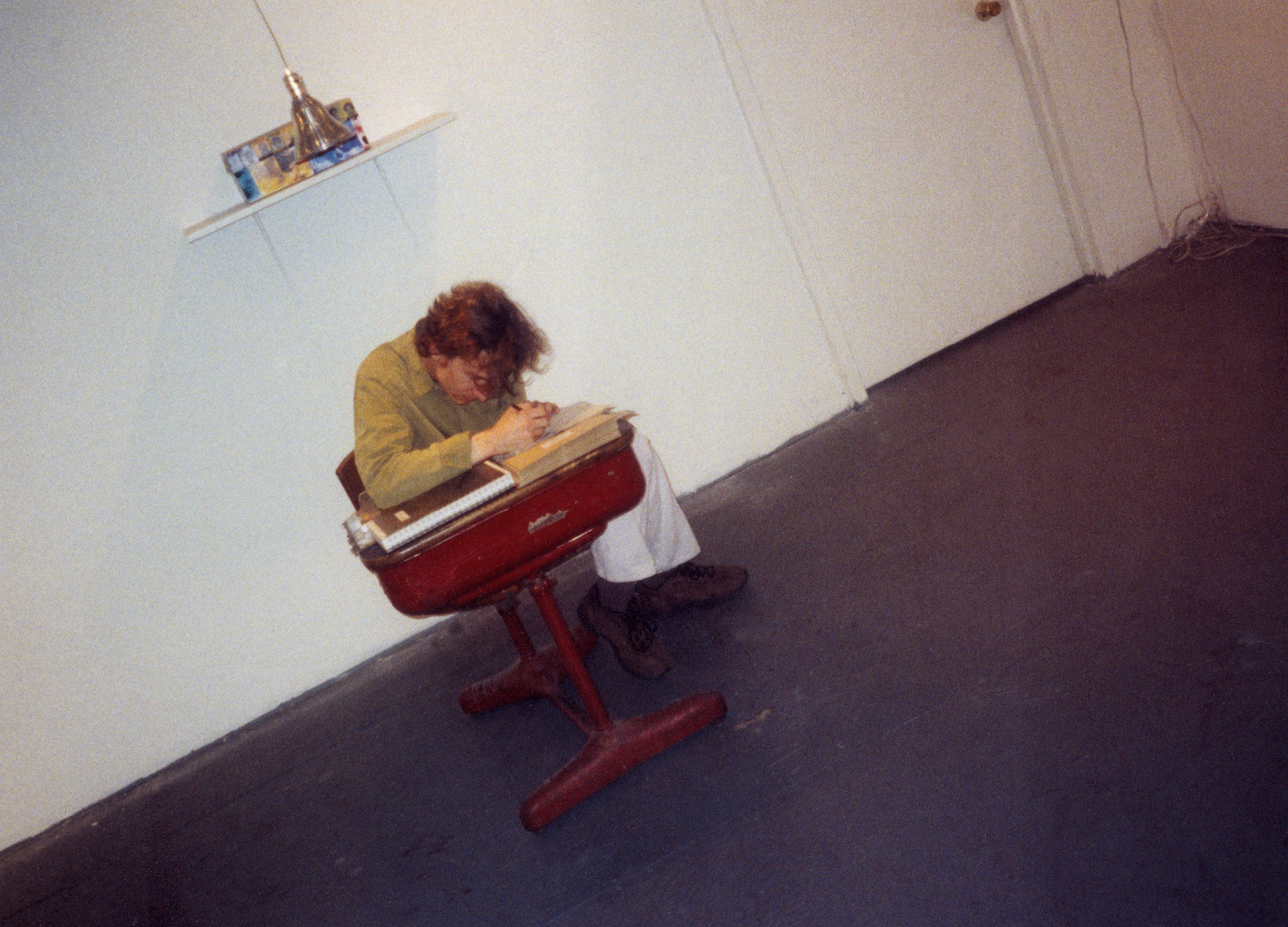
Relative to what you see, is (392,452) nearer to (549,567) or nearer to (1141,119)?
(549,567)

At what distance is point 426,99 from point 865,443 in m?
1.87

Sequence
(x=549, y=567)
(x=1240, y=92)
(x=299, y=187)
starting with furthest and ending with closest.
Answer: (x=1240, y=92)
(x=299, y=187)
(x=549, y=567)

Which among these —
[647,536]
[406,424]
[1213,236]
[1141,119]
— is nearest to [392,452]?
[406,424]

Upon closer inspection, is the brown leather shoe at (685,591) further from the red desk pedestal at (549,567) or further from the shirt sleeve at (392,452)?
the shirt sleeve at (392,452)

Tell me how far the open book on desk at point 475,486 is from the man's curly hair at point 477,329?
296 millimetres

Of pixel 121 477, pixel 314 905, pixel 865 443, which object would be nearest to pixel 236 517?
pixel 121 477

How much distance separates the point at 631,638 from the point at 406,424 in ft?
2.69

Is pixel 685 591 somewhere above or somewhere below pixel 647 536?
below

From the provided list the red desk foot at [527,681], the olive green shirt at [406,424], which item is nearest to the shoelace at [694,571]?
the red desk foot at [527,681]

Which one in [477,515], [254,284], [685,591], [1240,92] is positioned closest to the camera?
[477,515]

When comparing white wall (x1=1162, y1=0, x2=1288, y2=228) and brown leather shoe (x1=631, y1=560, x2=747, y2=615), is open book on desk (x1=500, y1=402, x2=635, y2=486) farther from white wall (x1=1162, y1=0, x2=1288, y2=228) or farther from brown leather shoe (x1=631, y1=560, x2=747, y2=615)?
white wall (x1=1162, y1=0, x2=1288, y2=228)

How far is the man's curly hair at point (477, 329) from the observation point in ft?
7.11

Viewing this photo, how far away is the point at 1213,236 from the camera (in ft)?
12.0

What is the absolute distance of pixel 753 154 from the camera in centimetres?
339
